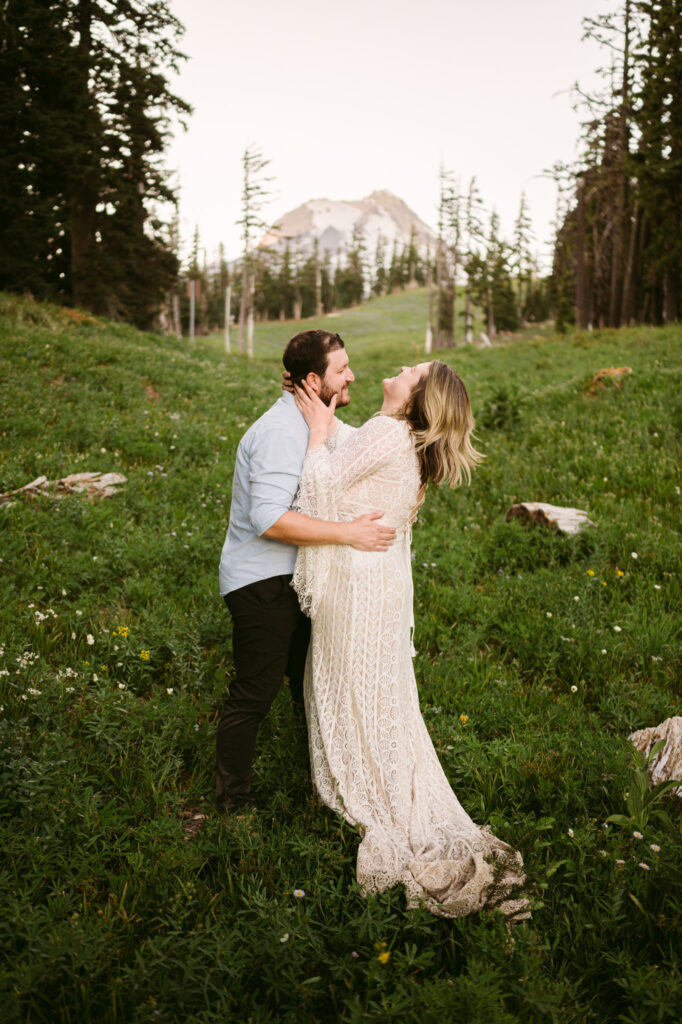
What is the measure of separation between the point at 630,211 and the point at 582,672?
2837 cm

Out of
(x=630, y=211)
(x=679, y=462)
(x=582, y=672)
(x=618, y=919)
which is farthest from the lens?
(x=630, y=211)

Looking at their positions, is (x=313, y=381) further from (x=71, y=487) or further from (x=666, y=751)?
(x=71, y=487)

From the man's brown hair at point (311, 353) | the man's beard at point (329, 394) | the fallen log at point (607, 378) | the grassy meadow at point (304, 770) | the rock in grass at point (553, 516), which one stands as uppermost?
the fallen log at point (607, 378)

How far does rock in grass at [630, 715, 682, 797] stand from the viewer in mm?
3529

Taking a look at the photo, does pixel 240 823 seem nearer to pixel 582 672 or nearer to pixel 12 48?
pixel 582 672

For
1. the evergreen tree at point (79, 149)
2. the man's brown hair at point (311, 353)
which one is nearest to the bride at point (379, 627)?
the man's brown hair at point (311, 353)

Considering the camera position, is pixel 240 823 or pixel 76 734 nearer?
pixel 240 823

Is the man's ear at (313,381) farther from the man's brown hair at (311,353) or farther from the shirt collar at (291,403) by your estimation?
the shirt collar at (291,403)

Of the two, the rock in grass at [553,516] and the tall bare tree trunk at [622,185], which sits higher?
the tall bare tree trunk at [622,185]

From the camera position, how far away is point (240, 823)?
3.21m

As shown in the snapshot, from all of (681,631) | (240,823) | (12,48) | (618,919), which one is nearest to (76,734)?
(240,823)

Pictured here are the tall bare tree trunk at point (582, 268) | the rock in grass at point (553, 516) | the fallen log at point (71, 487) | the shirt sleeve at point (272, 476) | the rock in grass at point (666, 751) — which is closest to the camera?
the shirt sleeve at point (272, 476)

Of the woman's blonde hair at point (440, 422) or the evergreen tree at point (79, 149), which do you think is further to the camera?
the evergreen tree at point (79, 149)

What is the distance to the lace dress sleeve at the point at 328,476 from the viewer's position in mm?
3170
